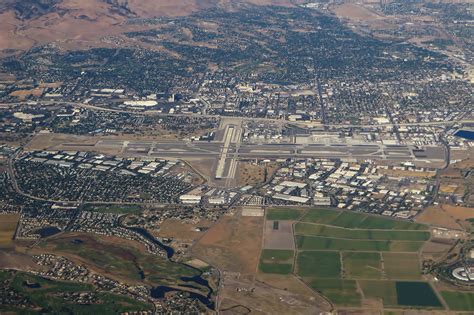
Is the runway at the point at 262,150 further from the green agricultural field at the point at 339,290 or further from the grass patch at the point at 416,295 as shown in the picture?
the grass patch at the point at 416,295

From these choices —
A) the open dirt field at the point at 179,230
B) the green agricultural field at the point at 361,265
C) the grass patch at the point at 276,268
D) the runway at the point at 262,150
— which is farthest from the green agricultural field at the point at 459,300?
the runway at the point at 262,150

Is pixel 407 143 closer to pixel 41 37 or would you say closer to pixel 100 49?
pixel 100 49

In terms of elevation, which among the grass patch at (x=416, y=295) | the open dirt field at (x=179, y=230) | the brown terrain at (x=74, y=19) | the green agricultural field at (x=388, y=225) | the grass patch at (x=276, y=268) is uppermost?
the grass patch at (x=416, y=295)

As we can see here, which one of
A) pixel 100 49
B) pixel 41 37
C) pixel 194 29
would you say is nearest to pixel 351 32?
pixel 194 29

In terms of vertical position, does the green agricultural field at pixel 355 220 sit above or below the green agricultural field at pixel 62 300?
above

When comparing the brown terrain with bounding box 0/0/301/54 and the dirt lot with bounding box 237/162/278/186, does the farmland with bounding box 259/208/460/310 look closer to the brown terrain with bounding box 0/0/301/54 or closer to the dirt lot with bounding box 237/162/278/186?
the dirt lot with bounding box 237/162/278/186

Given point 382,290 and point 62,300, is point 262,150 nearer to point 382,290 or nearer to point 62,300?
point 382,290

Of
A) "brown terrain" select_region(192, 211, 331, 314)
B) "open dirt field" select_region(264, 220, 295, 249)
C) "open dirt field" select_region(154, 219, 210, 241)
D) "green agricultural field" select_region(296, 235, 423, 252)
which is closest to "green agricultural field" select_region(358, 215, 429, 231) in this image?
"green agricultural field" select_region(296, 235, 423, 252)
